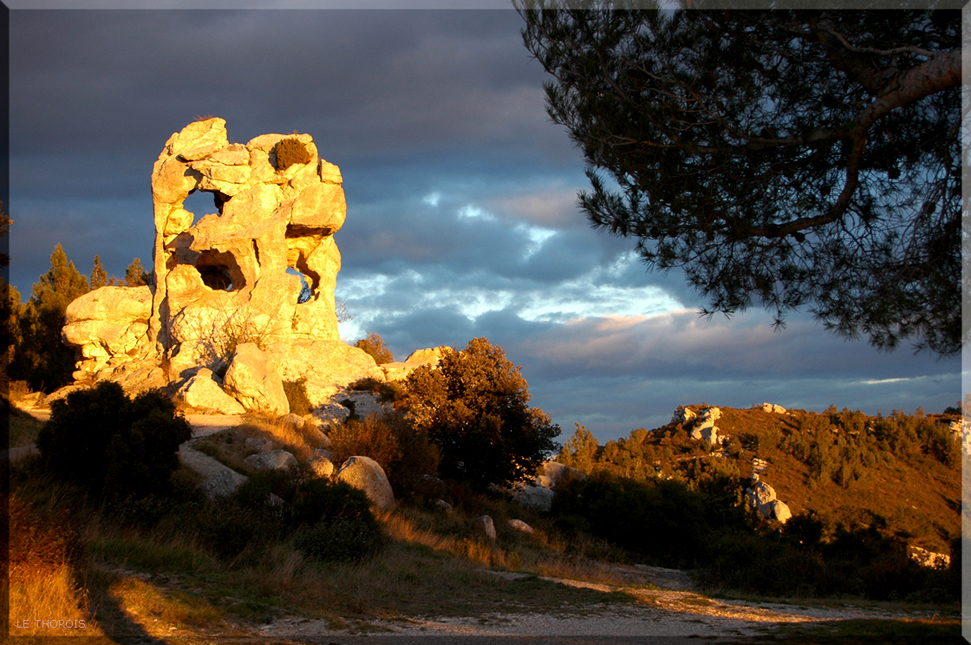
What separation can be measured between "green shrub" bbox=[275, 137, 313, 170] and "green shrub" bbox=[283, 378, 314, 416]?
10138 mm

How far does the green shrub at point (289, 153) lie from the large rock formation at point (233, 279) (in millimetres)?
44

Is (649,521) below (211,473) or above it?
below

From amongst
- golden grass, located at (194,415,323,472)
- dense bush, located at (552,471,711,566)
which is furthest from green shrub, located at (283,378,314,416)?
dense bush, located at (552,471,711,566)

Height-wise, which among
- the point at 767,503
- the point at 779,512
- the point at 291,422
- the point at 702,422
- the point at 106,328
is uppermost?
the point at 106,328

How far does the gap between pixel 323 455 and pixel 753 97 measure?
46.7 ft

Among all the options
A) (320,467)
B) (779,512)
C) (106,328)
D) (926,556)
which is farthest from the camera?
(106,328)

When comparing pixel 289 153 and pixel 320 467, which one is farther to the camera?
pixel 289 153

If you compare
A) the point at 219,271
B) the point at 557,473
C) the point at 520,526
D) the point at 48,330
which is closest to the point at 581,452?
the point at 557,473

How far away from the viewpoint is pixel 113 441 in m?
12.1

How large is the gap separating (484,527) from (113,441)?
8368 mm

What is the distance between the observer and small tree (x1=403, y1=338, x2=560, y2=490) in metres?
20.7

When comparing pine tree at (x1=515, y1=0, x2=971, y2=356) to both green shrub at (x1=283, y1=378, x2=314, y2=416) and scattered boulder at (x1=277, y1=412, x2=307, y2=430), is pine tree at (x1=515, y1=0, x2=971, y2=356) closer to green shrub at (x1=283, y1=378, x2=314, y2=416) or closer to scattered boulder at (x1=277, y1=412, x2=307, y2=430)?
scattered boulder at (x1=277, y1=412, x2=307, y2=430)

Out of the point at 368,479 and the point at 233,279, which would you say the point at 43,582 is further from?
the point at 233,279

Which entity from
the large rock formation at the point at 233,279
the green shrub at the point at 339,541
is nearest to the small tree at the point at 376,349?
the large rock formation at the point at 233,279
